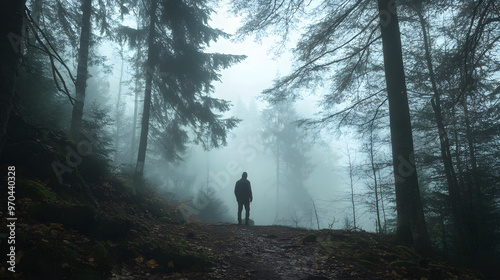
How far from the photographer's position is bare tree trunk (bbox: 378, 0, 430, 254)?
616 cm

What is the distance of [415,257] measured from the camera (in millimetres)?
5469

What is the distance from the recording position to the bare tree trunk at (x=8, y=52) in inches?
100

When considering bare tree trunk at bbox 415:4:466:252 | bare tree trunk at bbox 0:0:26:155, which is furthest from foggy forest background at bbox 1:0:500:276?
bare tree trunk at bbox 0:0:26:155

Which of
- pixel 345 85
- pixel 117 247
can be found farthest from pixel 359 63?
pixel 117 247

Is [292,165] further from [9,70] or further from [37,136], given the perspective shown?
[9,70]

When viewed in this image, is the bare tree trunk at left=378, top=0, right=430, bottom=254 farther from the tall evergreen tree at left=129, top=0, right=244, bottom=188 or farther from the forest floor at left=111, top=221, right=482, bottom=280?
the tall evergreen tree at left=129, top=0, right=244, bottom=188

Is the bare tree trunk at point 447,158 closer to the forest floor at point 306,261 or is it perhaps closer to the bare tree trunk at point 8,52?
the forest floor at point 306,261

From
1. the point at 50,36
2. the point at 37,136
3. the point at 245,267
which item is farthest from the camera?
the point at 50,36

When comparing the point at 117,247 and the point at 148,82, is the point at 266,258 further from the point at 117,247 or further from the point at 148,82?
the point at 148,82

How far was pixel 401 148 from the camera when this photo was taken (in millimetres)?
6586

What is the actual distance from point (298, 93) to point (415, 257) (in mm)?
6020

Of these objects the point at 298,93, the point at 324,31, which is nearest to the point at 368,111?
the point at 298,93

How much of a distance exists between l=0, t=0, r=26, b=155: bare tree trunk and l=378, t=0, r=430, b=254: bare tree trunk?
7.70 metres

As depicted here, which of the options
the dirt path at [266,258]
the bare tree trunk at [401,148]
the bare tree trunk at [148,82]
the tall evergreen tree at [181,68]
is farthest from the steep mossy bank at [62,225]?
the bare tree trunk at [401,148]
